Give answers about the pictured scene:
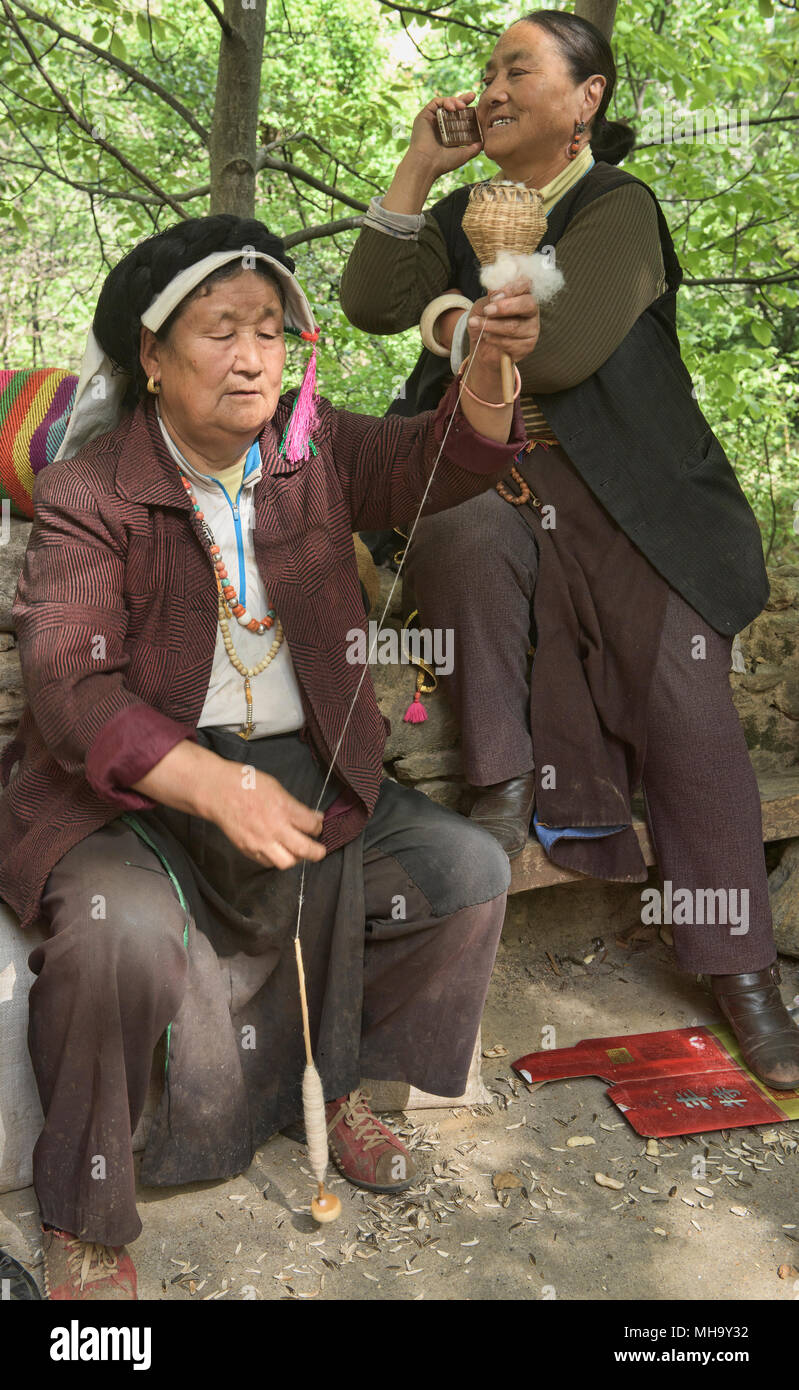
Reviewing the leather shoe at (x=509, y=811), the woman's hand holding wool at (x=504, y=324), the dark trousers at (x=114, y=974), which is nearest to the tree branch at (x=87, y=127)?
the woman's hand holding wool at (x=504, y=324)

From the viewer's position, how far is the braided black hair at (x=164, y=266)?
2045 mm

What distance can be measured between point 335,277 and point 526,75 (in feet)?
20.0

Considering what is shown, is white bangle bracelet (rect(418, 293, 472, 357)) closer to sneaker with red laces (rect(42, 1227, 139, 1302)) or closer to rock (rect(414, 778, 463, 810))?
rock (rect(414, 778, 463, 810))

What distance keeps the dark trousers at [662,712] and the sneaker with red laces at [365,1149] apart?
797mm

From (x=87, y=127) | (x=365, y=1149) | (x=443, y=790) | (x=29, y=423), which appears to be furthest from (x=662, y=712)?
(x=87, y=127)

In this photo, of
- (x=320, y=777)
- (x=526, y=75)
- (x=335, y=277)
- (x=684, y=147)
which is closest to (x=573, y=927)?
(x=320, y=777)

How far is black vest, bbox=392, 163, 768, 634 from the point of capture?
9.04 feet

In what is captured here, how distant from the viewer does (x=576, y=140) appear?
8.95 feet

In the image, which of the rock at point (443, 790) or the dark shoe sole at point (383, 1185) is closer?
the dark shoe sole at point (383, 1185)

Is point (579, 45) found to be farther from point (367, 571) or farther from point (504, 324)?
point (367, 571)

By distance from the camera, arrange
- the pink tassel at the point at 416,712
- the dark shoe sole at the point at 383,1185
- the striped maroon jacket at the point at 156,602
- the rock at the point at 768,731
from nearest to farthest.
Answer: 1. the striped maroon jacket at the point at 156,602
2. the dark shoe sole at the point at 383,1185
3. the pink tassel at the point at 416,712
4. the rock at the point at 768,731

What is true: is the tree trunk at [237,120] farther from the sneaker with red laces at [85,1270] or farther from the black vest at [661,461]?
the sneaker with red laces at [85,1270]

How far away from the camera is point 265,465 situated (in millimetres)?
2285
